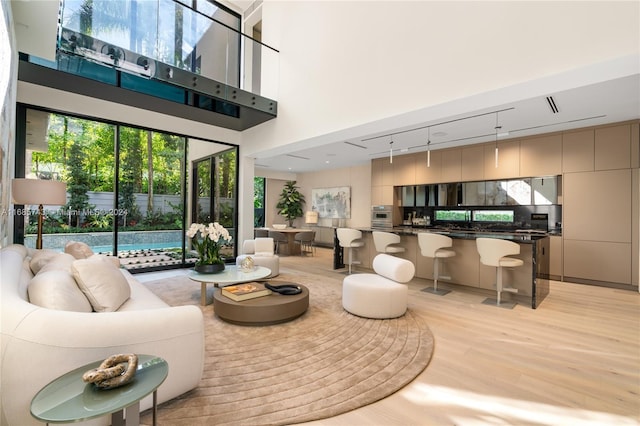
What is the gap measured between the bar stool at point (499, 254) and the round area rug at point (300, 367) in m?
1.54

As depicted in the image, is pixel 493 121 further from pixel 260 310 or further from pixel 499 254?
pixel 260 310

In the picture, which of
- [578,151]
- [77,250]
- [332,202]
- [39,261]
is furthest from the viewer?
[332,202]

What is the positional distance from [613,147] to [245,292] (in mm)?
6582

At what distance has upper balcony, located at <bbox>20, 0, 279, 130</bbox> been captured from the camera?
13.2 ft

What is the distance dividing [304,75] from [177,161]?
3.24 m

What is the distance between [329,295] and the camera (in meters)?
4.46

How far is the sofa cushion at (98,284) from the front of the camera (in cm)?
222

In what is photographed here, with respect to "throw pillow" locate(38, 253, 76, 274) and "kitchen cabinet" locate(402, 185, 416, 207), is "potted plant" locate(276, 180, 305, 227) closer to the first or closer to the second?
"kitchen cabinet" locate(402, 185, 416, 207)

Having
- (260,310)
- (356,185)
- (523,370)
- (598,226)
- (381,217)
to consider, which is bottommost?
(523,370)

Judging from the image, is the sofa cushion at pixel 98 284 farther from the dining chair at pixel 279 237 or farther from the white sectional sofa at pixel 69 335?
the dining chair at pixel 279 237

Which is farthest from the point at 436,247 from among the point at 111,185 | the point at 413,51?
the point at 111,185

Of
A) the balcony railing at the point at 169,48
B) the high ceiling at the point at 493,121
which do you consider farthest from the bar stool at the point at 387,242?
the balcony railing at the point at 169,48

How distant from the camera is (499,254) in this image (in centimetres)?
410

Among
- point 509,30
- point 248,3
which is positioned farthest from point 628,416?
point 248,3
